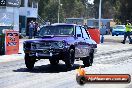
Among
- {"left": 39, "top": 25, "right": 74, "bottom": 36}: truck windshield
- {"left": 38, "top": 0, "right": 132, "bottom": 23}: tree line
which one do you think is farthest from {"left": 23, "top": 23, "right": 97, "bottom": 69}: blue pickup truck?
{"left": 38, "top": 0, "right": 132, "bottom": 23}: tree line

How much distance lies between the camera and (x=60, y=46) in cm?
1419

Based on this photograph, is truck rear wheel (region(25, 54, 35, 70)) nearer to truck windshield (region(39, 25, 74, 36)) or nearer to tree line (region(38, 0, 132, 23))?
truck windshield (region(39, 25, 74, 36))

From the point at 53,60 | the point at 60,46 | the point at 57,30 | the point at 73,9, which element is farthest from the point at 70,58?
the point at 73,9

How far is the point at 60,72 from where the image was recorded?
14047 millimetres

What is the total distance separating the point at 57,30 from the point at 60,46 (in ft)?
4.72

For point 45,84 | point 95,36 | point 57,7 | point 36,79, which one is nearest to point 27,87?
point 45,84

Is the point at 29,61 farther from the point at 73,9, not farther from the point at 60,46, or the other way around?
the point at 73,9

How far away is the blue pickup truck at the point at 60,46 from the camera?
14.2 metres

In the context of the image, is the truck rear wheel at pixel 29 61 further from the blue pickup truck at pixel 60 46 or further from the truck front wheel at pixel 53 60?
the truck front wheel at pixel 53 60

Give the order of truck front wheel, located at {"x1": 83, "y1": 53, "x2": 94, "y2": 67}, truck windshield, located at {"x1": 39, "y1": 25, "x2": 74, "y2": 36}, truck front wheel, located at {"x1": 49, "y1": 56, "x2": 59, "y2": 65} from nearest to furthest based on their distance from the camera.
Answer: truck front wheel, located at {"x1": 49, "y1": 56, "x2": 59, "y2": 65} < truck windshield, located at {"x1": 39, "y1": 25, "x2": 74, "y2": 36} < truck front wheel, located at {"x1": 83, "y1": 53, "x2": 94, "y2": 67}

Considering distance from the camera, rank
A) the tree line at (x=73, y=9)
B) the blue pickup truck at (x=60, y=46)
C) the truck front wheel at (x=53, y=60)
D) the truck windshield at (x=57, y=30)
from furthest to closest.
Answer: the tree line at (x=73, y=9)
the truck windshield at (x=57, y=30)
the truck front wheel at (x=53, y=60)
the blue pickup truck at (x=60, y=46)

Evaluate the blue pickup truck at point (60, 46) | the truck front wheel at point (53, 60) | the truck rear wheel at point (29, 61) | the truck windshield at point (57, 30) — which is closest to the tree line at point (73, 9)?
the truck front wheel at point (53, 60)

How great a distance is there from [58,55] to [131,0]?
64858 mm

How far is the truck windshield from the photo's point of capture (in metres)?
15.4
